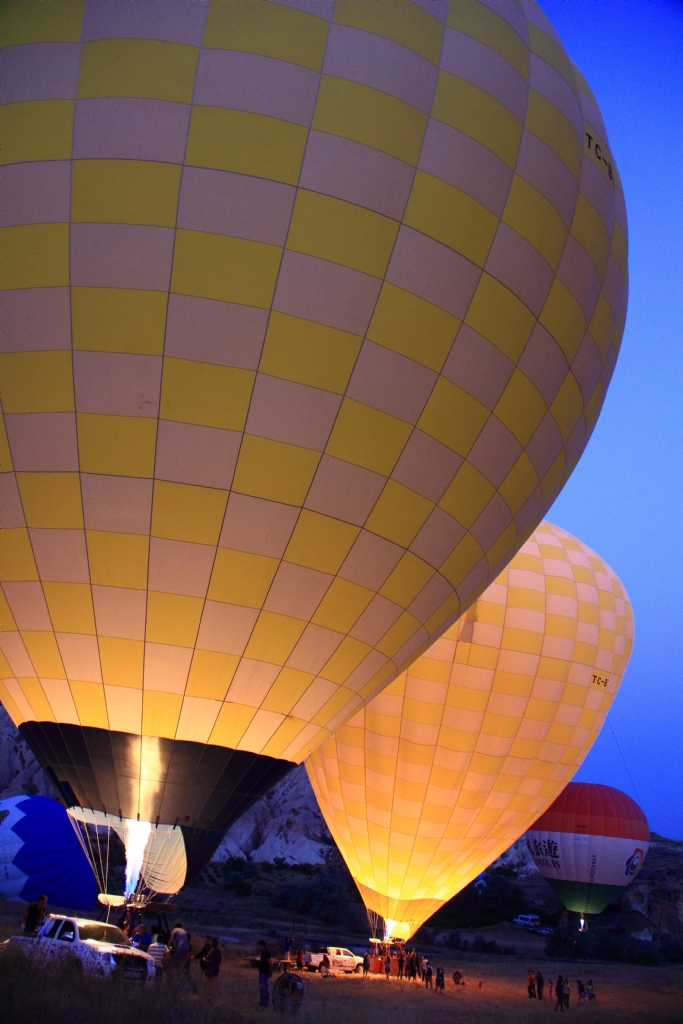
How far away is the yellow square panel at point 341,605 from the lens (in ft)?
19.8

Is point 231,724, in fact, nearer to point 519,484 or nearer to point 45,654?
point 45,654

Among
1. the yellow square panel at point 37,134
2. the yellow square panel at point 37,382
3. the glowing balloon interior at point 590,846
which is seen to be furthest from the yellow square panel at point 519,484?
the glowing balloon interior at point 590,846

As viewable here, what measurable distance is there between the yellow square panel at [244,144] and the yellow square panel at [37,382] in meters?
1.59

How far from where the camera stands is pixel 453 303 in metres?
5.78

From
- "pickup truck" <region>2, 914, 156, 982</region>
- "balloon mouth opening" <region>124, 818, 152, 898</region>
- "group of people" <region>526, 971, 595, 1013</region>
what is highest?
"balloon mouth opening" <region>124, 818, 152, 898</region>

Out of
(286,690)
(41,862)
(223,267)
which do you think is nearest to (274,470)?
(223,267)

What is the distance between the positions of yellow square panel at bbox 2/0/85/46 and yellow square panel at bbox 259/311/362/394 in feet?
7.69

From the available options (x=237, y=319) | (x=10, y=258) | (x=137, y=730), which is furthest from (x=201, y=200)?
(x=137, y=730)

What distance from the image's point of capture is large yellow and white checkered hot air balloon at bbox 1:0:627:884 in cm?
521

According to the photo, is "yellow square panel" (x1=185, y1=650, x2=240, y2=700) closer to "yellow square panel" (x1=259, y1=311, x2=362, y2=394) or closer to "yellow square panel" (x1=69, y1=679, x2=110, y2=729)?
"yellow square panel" (x1=69, y1=679, x2=110, y2=729)

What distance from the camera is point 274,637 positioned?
594 centimetres

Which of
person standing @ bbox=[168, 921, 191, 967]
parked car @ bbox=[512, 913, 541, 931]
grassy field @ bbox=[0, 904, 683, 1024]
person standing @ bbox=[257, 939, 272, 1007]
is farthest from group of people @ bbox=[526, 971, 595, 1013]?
parked car @ bbox=[512, 913, 541, 931]

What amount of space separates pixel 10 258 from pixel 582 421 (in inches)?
193

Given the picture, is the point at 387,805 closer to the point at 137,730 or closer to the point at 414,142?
the point at 137,730
